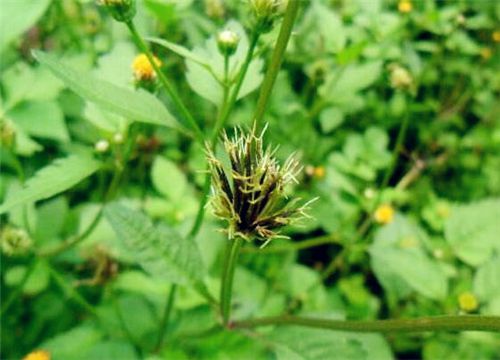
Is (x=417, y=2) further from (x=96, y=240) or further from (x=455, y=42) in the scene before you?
(x=96, y=240)

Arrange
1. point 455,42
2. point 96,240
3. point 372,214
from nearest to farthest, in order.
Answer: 1. point 96,240
2. point 372,214
3. point 455,42

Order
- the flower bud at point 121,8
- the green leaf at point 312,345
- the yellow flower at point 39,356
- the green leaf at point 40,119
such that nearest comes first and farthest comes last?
1. the flower bud at point 121,8
2. the green leaf at point 312,345
3. the yellow flower at point 39,356
4. the green leaf at point 40,119

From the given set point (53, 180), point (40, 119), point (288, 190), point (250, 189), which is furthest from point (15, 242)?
point (250, 189)

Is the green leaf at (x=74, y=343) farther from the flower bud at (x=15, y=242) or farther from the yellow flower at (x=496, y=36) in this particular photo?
the yellow flower at (x=496, y=36)

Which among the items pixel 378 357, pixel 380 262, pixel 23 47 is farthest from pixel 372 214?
pixel 23 47

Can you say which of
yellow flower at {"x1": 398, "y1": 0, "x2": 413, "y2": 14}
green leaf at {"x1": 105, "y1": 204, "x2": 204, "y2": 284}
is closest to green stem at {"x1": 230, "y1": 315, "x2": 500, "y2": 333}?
green leaf at {"x1": 105, "y1": 204, "x2": 204, "y2": 284}

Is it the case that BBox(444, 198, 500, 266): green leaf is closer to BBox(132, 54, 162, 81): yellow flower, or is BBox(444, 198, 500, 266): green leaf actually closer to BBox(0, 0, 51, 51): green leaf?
BBox(132, 54, 162, 81): yellow flower

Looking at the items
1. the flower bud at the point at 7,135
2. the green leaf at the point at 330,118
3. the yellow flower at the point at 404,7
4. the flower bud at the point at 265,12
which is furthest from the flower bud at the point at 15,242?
the yellow flower at the point at 404,7
